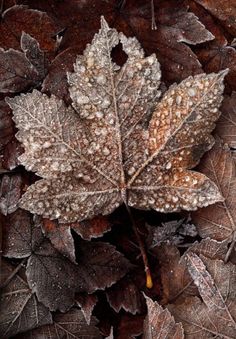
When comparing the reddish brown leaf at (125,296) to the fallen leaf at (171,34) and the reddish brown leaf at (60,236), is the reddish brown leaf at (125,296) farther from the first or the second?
the fallen leaf at (171,34)

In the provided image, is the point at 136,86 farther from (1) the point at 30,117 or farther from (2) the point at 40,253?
(2) the point at 40,253

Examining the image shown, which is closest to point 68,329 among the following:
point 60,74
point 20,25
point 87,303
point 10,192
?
point 87,303

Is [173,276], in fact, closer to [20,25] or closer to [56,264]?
[56,264]

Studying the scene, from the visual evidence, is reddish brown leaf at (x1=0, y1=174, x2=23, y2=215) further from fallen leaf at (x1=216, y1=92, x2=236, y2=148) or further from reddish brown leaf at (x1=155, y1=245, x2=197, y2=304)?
fallen leaf at (x1=216, y1=92, x2=236, y2=148)

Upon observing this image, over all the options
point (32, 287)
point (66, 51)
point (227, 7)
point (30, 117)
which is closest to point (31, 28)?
point (66, 51)

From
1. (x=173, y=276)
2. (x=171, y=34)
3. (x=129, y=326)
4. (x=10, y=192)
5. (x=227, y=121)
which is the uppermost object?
(x=171, y=34)

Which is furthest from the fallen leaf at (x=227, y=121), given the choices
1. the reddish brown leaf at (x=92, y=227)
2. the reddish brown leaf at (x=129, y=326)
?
the reddish brown leaf at (x=129, y=326)
